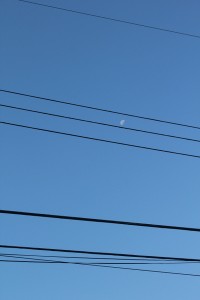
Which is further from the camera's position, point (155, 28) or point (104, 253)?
point (155, 28)

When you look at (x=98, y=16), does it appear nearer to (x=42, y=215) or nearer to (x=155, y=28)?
(x=155, y=28)

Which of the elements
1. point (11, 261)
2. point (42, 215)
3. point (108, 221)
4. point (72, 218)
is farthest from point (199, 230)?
point (11, 261)

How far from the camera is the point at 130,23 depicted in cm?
1374

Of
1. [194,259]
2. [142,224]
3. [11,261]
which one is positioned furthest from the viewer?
[11,261]

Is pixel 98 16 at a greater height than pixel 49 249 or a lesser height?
greater

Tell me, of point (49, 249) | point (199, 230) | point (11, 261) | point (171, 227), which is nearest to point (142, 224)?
point (171, 227)

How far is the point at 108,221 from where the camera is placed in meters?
6.16

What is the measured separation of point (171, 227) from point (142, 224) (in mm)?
438

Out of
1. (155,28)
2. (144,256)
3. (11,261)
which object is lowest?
(144,256)

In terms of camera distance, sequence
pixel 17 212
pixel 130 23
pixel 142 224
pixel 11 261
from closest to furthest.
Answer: pixel 17 212 → pixel 142 224 → pixel 11 261 → pixel 130 23

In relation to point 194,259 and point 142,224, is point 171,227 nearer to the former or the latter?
point 142,224

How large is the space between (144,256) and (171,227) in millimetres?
615

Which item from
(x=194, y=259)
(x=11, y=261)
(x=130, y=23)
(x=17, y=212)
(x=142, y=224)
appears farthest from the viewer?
(x=130, y=23)

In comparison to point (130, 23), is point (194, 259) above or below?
below
